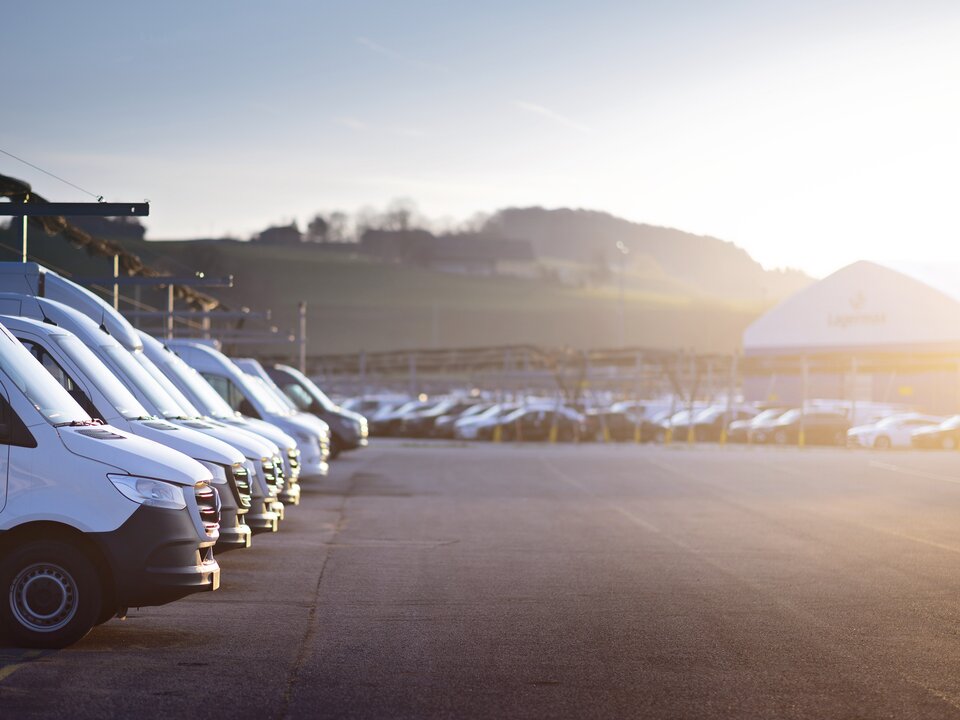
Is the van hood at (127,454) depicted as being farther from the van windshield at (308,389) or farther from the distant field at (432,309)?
the distant field at (432,309)

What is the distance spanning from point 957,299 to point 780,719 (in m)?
63.5

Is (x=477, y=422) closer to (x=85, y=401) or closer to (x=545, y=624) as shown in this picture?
(x=85, y=401)

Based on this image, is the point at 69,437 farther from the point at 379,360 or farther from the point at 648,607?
the point at 379,360

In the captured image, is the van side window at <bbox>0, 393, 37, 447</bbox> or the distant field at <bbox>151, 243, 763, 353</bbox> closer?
the van side window at <bbox>0, 393, 37, 447</bbox>

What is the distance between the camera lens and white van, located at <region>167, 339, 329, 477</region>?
68.0ft

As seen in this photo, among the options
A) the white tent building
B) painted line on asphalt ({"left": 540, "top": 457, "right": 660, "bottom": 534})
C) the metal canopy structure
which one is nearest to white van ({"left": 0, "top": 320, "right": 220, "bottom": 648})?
the metal canopy structure

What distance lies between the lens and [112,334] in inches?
543

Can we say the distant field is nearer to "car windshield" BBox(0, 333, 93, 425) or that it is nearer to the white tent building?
the white tent building

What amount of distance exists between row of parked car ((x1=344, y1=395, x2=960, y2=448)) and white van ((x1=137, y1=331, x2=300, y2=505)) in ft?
108

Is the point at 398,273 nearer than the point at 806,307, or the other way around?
the point at 806,307

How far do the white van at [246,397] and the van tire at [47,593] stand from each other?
40.5 ft

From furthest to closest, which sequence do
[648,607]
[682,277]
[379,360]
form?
[682,277] < [379,360] < [648,607]

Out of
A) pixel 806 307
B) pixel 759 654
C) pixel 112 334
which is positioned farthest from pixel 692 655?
pixel 806 307

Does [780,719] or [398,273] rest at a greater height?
[398,273]
